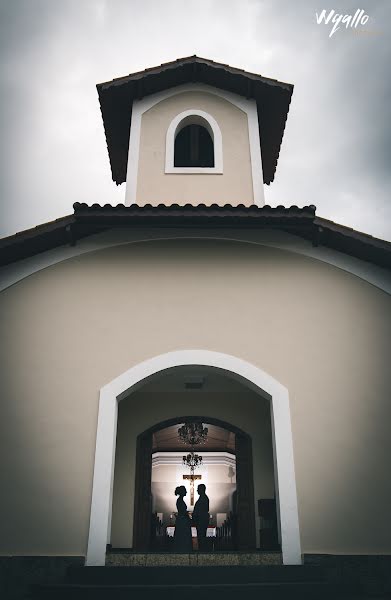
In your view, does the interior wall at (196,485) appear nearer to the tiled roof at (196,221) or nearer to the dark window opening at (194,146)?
the dark window opening at (194,146)

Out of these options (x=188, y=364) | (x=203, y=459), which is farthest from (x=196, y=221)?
(x=203, y=459)

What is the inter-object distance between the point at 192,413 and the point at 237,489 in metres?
1.61

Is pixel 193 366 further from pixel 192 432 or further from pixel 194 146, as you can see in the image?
pixel 192 432

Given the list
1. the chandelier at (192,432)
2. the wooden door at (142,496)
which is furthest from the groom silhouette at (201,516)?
the chandelier at (192,432)

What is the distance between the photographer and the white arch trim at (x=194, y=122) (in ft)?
32.3

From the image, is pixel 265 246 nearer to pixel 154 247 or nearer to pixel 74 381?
pixel 154 247

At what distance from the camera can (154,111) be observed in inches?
424

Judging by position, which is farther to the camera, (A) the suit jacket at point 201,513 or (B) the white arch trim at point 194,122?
(B) the white arch trim at point 194,122

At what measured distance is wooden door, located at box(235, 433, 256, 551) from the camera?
28.9 feet

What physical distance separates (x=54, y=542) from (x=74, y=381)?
1.95m

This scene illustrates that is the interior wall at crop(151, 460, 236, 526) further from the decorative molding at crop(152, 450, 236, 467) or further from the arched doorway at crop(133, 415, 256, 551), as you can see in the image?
the arched doorway at crop(133, 415, 256, 551)

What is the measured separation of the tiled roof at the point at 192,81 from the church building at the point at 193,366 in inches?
109

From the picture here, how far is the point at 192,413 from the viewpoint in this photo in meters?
9.87

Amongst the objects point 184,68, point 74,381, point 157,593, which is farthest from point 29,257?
point 184,68
